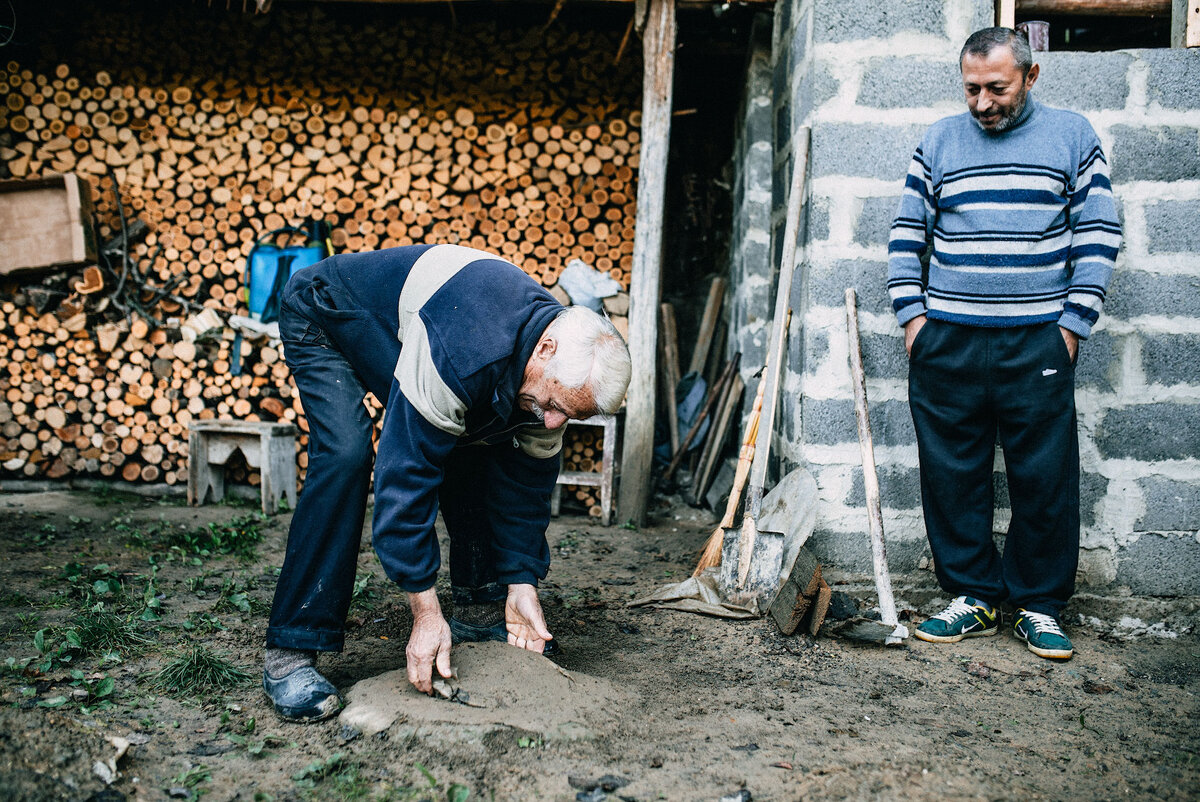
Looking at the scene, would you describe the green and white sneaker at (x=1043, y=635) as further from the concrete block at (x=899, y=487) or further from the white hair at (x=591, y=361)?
the white hair at (x=591, y=361)

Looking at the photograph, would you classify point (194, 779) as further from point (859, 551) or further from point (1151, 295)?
point (1151, 295)

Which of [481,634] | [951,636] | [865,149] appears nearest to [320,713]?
[481,634]

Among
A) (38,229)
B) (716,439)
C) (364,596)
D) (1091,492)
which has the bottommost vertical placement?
(364,596)

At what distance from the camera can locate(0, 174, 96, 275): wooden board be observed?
5.06m

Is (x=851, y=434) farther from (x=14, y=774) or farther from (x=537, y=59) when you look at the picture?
(x=537, y=59)

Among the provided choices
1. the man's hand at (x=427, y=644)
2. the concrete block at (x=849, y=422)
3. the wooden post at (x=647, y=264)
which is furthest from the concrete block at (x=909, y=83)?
the man's hand at (x=427, y=644)

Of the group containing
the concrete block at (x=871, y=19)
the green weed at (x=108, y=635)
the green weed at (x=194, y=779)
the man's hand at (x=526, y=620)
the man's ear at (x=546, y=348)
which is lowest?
the green weed at (x=108, y=635)

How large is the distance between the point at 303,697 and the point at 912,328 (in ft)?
7.64

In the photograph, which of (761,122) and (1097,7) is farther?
(761,122)

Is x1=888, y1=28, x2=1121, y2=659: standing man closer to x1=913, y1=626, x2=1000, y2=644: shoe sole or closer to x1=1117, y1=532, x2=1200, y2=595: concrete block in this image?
x1=913, y1=626, x2=1000, y2=644: shoe sole

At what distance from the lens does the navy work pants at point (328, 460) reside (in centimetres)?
216

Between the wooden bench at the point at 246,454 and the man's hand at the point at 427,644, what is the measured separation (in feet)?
9.94

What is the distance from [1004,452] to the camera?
289 centimetres

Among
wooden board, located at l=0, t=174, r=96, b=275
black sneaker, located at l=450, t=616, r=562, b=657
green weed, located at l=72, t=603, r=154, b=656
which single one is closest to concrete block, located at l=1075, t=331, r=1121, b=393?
black sneaker, located at l=450, t=616, r=562, b=657
